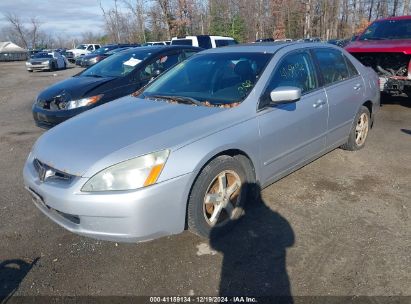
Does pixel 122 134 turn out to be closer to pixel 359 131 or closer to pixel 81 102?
pixel 81 102

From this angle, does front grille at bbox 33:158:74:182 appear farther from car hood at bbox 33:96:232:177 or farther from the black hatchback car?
the black hatchback car

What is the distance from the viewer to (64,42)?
365 ft

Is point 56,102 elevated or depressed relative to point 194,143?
depressed

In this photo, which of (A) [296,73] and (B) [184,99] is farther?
(A) [296,73]

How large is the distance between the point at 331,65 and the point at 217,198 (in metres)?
2.49

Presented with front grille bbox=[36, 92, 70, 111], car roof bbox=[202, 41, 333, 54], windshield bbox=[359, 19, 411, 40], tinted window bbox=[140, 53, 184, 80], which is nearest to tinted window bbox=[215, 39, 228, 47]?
windshield bbox=[359, 19, 411, 40]

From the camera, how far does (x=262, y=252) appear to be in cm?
292

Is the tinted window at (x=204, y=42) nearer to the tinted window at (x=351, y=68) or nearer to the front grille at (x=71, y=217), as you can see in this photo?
the tinted window at (x=351, y=68)

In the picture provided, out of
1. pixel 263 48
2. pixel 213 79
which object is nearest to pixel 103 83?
pixel 213 79

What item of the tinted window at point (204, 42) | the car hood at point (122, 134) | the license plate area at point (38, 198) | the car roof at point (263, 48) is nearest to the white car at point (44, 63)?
the tinted window at point (204, 42)

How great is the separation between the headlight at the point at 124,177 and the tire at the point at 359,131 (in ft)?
11.0

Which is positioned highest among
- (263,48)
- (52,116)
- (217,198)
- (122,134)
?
(263,48)

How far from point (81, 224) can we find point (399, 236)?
264cm

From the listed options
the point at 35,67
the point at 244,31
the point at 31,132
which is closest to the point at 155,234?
the point at 31,132
